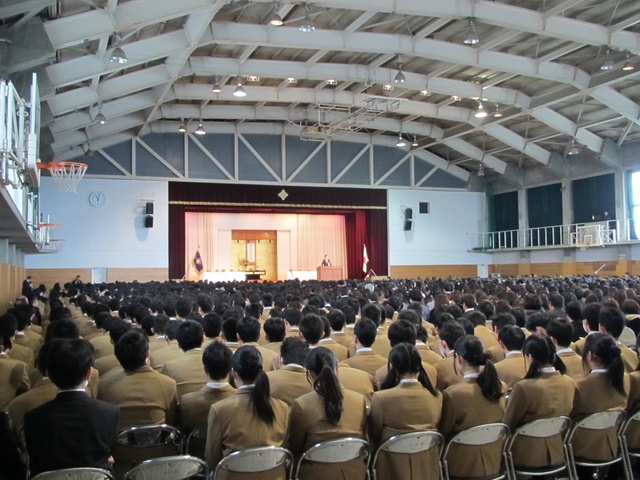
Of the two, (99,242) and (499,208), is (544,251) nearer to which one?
(499,208)

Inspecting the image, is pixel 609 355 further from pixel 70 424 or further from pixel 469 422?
pixel 70 424

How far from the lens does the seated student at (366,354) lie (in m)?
4.70

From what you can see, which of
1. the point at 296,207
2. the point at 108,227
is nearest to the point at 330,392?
the point at 108,227

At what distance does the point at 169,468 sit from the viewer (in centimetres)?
281

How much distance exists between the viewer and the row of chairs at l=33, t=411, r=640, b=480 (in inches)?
Answer: 111

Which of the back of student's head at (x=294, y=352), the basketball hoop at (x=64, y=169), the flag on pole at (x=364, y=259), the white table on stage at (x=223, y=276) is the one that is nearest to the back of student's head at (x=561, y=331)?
the back of student's head at (x=294, y=352)

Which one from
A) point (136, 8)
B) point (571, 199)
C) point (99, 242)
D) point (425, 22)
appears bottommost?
point (99, 242)

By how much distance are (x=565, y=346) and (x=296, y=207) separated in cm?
2302

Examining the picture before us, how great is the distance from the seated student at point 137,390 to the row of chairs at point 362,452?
19 cm

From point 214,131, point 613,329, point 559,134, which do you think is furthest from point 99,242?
point 613,329

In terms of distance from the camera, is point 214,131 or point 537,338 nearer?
point 537,338

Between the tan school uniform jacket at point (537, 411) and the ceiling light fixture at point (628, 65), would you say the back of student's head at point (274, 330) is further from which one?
the ceiling light fixture at point (628, 65)

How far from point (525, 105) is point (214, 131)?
1277 cm

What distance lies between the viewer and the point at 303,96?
20281 mm
